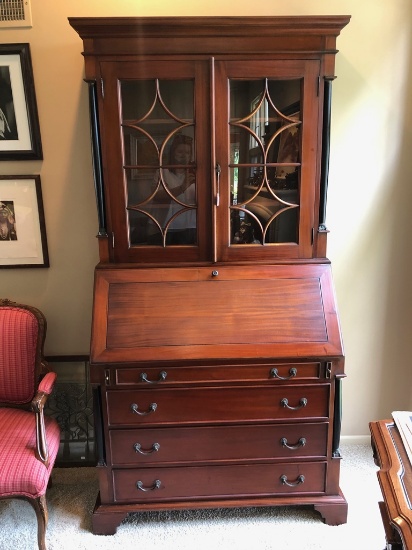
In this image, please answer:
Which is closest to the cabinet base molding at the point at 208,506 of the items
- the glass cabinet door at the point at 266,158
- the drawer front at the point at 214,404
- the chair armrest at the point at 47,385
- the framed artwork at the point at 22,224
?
the drawer front at the point at 214,404

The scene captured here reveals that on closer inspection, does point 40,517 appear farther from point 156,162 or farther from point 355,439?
point 355,439

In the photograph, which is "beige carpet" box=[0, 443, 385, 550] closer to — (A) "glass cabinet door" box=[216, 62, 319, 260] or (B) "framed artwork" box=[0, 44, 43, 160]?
(A) "glass cabinet door" box=[216, 62, 319, 260]

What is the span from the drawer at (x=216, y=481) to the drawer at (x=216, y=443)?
0.05 meters

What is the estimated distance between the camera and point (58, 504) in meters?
2.04

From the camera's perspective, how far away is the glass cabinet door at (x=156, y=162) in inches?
67.3

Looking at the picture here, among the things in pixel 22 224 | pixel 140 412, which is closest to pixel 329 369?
pixel 140 412

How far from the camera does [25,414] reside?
77.0 inches

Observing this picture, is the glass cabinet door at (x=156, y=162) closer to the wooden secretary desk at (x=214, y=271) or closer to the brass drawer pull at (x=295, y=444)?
the wooden secretary desk at (x=214, y=271)

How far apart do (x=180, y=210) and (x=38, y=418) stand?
1.00 metres

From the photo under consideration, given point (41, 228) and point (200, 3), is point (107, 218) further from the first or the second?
point (200, 3)

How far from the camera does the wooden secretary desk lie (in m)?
1.69

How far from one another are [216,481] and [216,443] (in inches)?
7.1

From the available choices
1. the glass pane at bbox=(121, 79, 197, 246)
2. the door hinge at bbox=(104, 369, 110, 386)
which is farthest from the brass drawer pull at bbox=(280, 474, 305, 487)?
the glass pane at bbox=(121, 79, 197, 246)

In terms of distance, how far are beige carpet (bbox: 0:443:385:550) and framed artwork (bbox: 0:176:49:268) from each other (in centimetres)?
116
